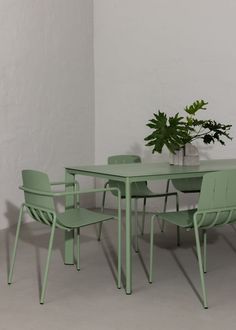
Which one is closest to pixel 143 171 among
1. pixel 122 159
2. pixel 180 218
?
pixel 180 218

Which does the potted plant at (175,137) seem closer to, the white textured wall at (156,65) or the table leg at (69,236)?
the table leg at (69,236)

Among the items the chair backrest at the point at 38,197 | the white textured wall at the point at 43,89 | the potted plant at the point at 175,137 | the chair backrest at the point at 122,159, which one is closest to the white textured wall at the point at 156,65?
the white textured wall at the point at 43,89

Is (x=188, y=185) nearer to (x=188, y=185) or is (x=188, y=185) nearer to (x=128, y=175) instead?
(x=188, y=185)

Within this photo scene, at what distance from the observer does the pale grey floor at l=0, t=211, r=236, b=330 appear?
8.56 feet

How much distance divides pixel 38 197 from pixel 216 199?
42.3 inches

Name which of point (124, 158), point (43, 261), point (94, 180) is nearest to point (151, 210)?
point (94, 180)

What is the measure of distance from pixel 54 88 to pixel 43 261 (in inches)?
94.4

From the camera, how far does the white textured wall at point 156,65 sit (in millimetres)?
5383

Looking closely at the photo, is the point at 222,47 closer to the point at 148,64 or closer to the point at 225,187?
the point at 148,64

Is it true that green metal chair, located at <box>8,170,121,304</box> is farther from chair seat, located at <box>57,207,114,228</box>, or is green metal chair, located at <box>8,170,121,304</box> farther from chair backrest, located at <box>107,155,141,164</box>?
chair backrest, located at <box>107,155,141,164</box>

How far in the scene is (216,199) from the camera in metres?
2.94

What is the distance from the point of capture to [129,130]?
6.07 m

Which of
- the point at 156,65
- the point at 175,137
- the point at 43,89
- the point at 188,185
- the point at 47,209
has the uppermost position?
the point at 156,65

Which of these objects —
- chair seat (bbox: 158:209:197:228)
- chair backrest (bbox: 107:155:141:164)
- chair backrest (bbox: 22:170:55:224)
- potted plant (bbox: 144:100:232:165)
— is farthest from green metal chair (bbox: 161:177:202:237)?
chair backrest (bbox: 22:170:55:224)
